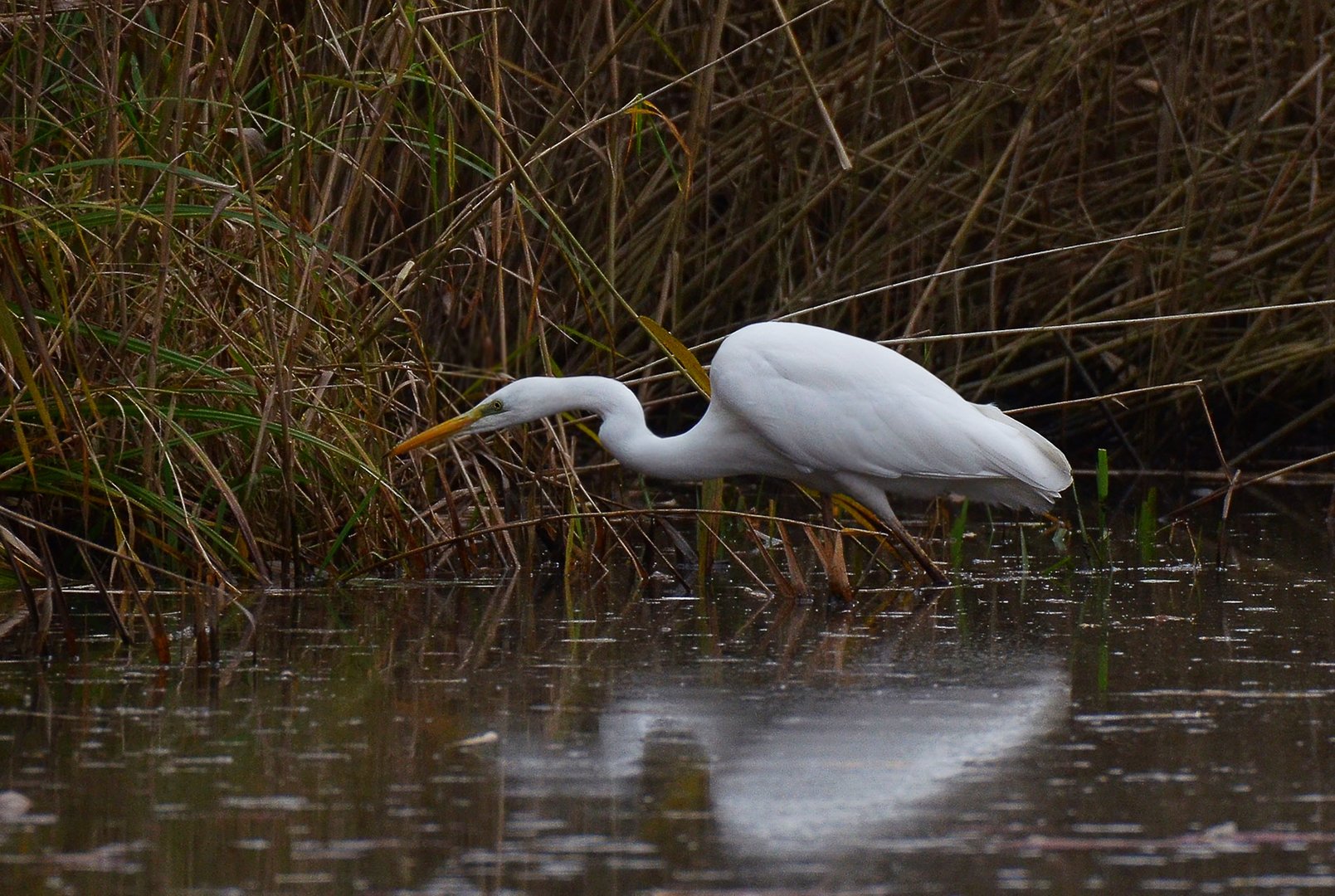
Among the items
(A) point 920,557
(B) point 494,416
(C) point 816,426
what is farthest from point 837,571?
(B) point 494,416

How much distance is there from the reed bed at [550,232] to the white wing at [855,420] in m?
0.31

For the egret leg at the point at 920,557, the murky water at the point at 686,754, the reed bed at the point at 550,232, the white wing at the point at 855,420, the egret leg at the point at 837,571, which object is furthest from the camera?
the white wing at the point at 855,420

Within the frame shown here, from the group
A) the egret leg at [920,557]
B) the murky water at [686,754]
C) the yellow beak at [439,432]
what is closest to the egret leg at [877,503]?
the egret leg at [920,557]

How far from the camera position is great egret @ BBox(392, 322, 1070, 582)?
5.90m

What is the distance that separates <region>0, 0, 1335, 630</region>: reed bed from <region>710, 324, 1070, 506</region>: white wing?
0.31 m

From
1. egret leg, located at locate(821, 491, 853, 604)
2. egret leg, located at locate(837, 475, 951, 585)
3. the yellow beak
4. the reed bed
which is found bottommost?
egret leg, located at locate(821, 491, 853, 604)

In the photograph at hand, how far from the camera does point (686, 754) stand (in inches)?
135

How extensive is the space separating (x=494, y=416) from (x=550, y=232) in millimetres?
593

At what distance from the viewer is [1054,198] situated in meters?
9.20

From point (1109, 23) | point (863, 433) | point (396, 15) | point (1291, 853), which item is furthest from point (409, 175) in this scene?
point (1291, 853)

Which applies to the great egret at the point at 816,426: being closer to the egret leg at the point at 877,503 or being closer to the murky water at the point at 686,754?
the egret leg at the point at 877,503

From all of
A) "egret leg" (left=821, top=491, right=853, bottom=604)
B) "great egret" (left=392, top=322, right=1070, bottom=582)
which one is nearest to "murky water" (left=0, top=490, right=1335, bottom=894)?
"egret leg" (left=821, top=491, right=853, bottom=604)

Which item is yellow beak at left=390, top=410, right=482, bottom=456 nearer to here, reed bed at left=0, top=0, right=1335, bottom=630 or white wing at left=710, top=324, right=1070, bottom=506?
reed bed at left=0, top=0, right=1335, bottom=630

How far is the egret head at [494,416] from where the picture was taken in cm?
582
